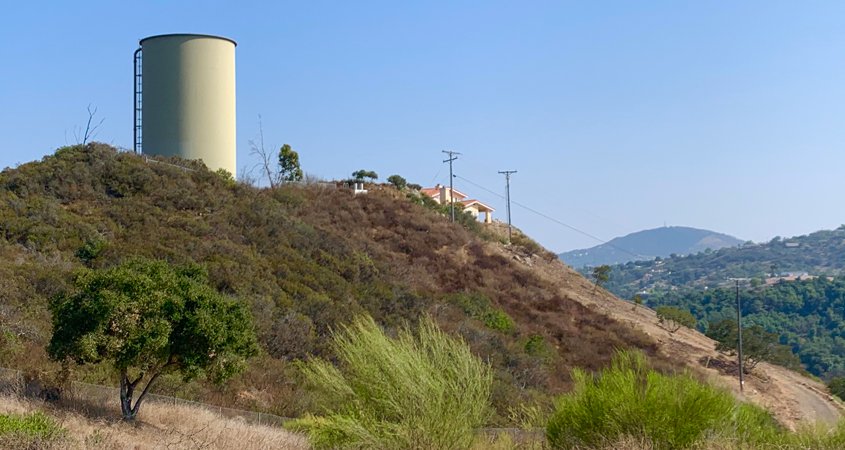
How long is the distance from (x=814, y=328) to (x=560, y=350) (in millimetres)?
78417

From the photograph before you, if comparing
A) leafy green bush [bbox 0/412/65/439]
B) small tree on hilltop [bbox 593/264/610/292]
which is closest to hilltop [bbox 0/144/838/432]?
leafy green bush [bbox 0/412/65/439]

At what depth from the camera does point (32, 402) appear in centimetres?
1298

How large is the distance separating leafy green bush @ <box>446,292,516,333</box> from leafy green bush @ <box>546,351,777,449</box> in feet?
60.8

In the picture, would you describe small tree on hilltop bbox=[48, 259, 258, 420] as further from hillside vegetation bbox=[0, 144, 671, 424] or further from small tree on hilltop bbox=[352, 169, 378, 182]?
small tree on hilltop bbox=[352, 169, 378, 182]

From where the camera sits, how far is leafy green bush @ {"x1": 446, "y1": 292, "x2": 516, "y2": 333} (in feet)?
111

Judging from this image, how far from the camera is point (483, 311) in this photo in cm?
3462

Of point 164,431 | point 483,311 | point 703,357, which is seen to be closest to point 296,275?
point 483,311

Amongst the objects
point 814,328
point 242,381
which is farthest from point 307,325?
point 814,328

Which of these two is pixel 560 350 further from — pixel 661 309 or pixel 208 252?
pixel 661 309

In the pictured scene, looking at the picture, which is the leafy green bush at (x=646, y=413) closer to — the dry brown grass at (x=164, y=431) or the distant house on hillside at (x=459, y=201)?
the dry brown grass at (x=164, y=431)

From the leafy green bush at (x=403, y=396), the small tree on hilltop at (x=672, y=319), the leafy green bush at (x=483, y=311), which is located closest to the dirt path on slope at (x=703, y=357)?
the small tree on hilltop at (x=672, y=319)

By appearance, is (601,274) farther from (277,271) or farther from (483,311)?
(277,271)

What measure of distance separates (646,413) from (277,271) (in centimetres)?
1693

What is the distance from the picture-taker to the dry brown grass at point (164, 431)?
11.8 m
